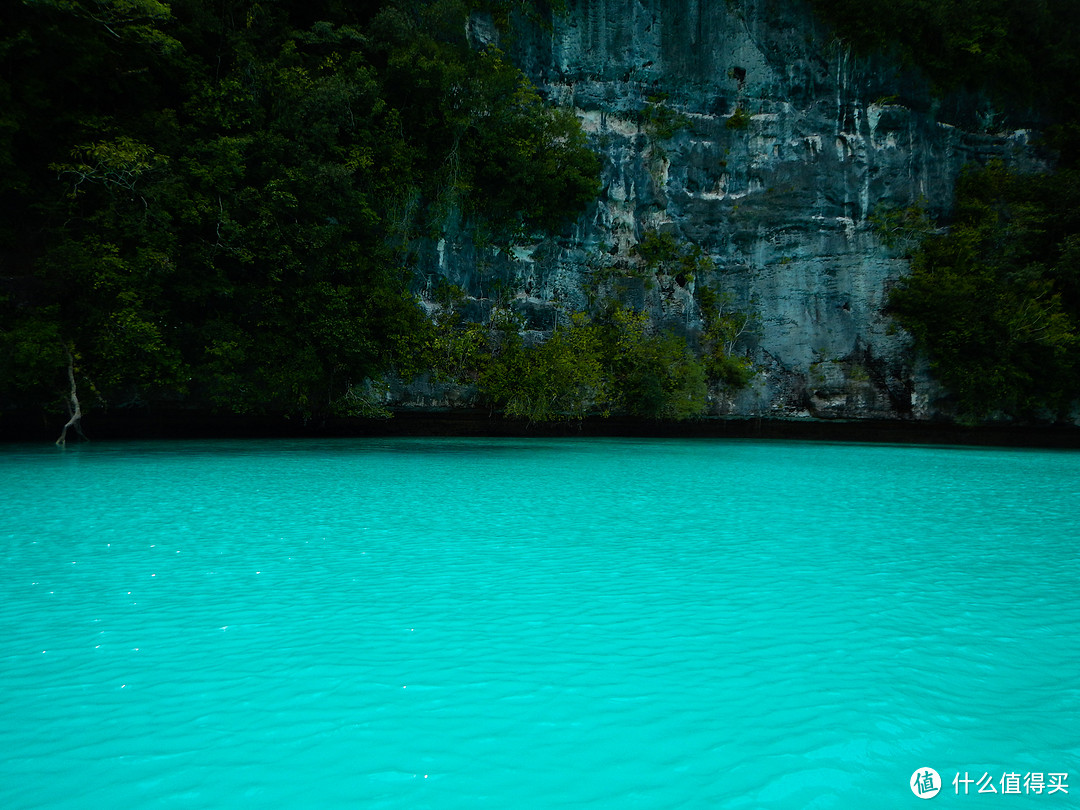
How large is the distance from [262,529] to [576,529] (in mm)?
2676

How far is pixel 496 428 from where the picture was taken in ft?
66.8

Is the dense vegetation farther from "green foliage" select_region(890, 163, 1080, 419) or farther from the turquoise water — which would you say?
"green foliage" select_region(890, 163, 1080, 419)

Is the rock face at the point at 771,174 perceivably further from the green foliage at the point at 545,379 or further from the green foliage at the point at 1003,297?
the green foliage at the point at 545,379

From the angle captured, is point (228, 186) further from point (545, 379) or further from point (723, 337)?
point (723, 337)

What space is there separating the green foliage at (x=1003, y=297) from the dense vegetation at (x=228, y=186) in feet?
42.4

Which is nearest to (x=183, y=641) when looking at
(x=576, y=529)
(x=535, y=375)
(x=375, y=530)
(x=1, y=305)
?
(x=375, y=530)

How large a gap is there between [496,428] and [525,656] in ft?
56.5

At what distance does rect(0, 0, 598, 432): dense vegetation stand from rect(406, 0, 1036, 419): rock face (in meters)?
4.44

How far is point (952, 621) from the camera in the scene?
3.71 m

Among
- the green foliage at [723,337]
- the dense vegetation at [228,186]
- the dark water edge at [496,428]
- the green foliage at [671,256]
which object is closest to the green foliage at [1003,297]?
the dark water edge at [496,428]

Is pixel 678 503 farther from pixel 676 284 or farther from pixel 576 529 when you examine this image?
pixel 676 284

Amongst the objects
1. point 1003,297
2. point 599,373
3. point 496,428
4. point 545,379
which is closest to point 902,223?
point 1003,297

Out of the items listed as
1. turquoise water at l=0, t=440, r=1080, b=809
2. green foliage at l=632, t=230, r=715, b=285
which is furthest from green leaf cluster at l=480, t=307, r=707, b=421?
turquoise water at l=0, t=440, r=1080, b=809

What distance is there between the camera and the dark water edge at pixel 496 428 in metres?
16.1
